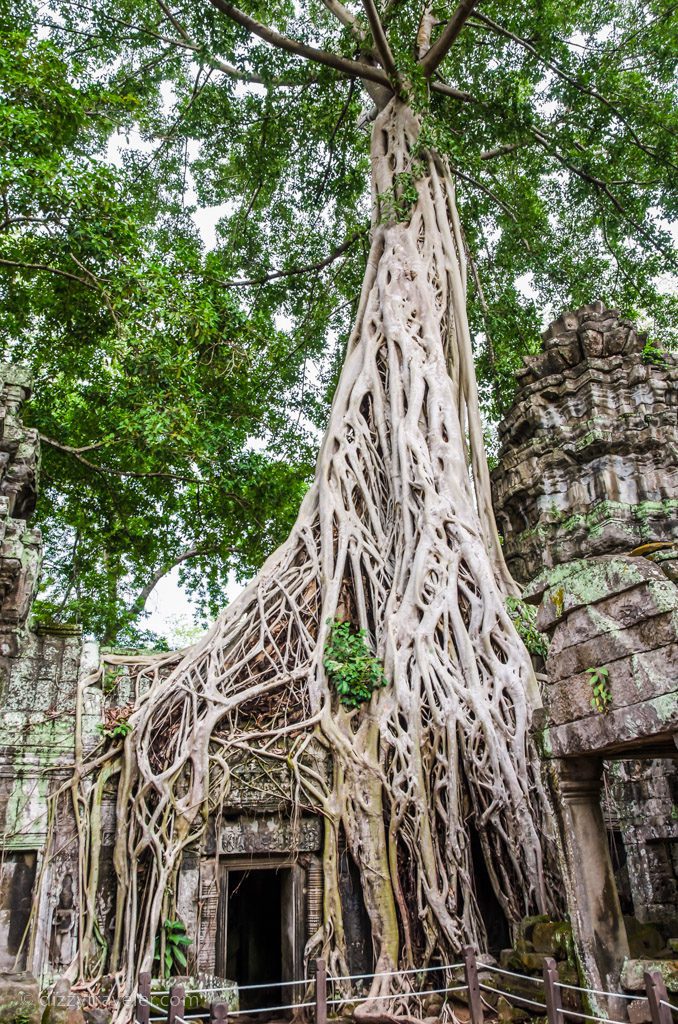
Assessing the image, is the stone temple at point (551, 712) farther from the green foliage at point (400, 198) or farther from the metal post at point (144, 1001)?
the green foliage at point (400, 198)

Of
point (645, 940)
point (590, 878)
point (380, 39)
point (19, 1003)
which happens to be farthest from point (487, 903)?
point (380, 39)

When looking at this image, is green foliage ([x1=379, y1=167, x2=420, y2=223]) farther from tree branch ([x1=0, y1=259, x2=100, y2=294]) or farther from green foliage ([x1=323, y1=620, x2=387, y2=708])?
green foliage ([x1=323, y1=620, x2=387, y2=708])

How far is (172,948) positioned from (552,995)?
239cm

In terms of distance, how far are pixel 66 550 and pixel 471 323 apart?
6601 millimetres

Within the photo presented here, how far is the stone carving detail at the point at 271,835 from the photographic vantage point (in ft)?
15.1

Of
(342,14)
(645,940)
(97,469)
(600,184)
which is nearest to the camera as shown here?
(645,940)

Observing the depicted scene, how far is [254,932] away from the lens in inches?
275

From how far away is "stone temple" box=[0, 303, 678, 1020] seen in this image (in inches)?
120

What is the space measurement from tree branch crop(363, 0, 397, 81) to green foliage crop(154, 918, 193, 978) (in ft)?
22.2

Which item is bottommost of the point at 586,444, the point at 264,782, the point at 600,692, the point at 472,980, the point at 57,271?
the point at 472,980

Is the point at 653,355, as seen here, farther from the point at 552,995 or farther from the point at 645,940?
the point at 552,995

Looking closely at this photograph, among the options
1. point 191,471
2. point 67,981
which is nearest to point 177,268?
point 191,471

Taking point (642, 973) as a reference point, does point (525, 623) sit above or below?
above

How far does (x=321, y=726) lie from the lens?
190 inches
